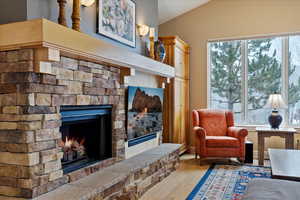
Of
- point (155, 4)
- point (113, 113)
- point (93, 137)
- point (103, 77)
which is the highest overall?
point (155, 4)

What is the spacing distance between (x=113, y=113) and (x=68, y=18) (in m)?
1.15

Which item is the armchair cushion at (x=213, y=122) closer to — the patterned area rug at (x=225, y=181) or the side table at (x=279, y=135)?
the side table at (x=279, y=135)

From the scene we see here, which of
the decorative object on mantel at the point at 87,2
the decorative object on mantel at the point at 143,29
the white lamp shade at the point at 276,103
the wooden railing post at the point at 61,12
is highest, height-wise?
the decorative object on mantel at the point at 143,29

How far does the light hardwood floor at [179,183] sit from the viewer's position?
10.3 ft

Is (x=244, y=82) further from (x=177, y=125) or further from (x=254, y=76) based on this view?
(x=177, y=125)

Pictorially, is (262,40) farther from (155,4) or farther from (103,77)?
(103,77)

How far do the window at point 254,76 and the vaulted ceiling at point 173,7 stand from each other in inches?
34.2

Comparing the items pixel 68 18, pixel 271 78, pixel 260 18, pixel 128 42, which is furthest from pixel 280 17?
pixel 68 18

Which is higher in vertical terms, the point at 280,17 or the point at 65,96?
the point at 280,17

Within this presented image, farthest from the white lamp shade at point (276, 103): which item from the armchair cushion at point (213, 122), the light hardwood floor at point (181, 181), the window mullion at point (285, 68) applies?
the light hardwood floor at point (181, 181)

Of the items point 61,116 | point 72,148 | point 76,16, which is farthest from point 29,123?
point 76,16

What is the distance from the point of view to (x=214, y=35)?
221 inches

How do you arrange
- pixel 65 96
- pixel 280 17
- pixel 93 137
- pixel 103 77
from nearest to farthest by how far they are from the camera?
pixel 65 96
pixel 103 77
pixel 93 137
pixel 280 17

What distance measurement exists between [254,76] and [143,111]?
113 inches
